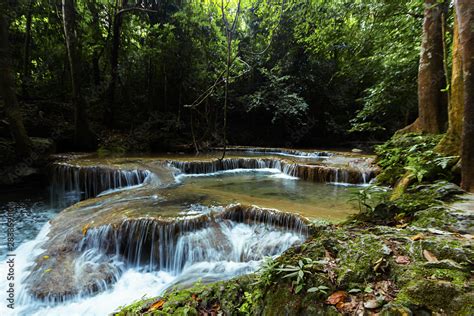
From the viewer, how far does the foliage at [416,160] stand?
341 cm

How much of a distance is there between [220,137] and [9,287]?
39.4 ft

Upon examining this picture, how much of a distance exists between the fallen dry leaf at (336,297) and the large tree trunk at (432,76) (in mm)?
5605

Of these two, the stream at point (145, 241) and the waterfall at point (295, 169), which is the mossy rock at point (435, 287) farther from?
the waterfall at point (295, 169)

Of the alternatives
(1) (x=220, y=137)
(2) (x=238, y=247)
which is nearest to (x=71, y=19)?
(1) (x=220, y=137)

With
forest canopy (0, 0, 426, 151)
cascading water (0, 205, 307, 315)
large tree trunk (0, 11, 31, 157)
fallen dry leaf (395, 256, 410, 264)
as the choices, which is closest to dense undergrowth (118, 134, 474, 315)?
fallen dry leaf (395, 256, 410, 264)

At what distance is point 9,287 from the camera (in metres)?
3.49

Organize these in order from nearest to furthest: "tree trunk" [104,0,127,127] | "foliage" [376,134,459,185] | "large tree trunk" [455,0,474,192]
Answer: "large tree trunk" [455,0,474,192] → "foliage" [376,134,459,185] → "tree trunk" [104,0,127,127]

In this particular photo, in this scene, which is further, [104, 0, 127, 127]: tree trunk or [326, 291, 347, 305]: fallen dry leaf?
[104, 0, 127, 127]: tree trunk

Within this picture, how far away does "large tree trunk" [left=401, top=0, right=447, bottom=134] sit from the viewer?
5125 millimetres

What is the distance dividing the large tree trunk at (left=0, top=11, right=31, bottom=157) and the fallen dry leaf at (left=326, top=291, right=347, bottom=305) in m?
10.3

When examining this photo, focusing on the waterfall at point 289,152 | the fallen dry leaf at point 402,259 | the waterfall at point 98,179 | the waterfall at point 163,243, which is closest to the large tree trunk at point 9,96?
the waterfall at point 98,179

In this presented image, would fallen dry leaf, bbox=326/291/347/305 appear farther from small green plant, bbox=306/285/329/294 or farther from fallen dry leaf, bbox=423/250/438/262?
fallen dry leaf, bbox=423/250/438/262

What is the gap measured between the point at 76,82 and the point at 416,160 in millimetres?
11162

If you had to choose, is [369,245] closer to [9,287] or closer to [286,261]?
[286,261]
